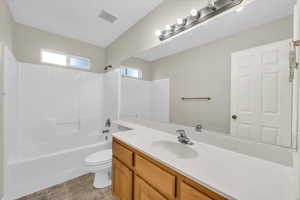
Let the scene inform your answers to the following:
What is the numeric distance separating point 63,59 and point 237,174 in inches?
125

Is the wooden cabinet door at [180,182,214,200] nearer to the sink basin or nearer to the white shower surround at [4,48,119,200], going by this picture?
the sink basin

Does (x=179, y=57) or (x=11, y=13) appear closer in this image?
(x=179, y=57)

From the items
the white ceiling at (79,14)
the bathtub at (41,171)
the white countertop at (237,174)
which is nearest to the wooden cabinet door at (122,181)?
the white countertop at (237,174)

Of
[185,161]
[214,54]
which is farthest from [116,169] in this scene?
[214,54]

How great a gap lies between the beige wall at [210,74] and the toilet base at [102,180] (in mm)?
1398

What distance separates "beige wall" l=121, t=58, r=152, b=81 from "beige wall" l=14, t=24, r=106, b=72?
122 cm

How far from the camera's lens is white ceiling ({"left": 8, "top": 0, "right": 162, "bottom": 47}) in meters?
1.60

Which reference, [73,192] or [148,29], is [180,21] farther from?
[73,192]

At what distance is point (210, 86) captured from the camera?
1.13 metres

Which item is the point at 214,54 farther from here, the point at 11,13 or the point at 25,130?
the point at 25,130

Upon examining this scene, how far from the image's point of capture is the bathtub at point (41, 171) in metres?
1.60

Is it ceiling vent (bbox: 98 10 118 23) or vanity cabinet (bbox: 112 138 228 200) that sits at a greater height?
ceiling vent (bbox: 98 10 118 23)

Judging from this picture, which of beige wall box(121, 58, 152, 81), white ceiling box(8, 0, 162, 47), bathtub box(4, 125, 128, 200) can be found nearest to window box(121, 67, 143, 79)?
beige wall box(121, 58, 152, 81)

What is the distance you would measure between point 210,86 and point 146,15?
1.47 meters
